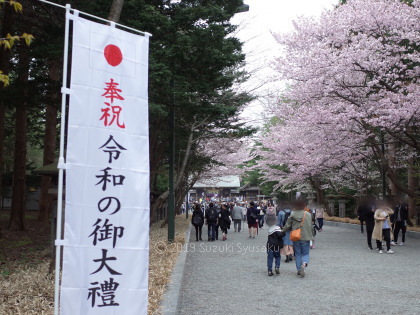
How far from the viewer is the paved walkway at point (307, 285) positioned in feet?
21.5

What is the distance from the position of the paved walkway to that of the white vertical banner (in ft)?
8.13

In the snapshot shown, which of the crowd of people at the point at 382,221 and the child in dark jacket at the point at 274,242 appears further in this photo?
the crowd of people at the point at 382,221

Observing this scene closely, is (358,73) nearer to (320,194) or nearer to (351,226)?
(351,226)

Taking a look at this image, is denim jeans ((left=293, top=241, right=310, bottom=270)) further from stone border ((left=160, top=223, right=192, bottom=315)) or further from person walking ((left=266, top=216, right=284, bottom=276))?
stone border ((left=160, top=223, right=192, bottom=315))

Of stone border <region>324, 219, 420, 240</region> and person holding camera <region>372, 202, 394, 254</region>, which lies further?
stone border <region>324, 219, 420, 240</region>

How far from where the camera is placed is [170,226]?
1451 centimetres

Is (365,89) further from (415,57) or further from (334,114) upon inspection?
(415,57)

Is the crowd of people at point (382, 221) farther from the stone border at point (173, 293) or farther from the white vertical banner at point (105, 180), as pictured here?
the white vertical banner at point (105, 180)

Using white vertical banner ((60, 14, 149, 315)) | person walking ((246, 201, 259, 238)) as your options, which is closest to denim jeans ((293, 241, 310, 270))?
white vertical banner ((60, 14, 149, 315))

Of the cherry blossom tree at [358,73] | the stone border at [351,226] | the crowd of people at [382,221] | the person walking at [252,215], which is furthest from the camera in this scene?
the stone border at [351,226]

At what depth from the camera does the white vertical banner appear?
395 centimetres

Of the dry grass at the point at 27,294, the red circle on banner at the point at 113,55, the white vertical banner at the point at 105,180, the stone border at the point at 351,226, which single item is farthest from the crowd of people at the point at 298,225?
the red circle on banner at the point at 113,55

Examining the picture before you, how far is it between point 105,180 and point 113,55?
1.22 metres

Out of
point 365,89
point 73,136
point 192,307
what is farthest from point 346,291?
point 365,89
